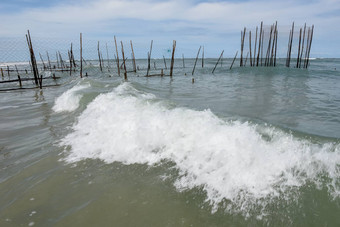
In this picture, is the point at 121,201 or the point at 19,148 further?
the point at 19,148

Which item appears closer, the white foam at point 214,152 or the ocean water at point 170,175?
the ocean water at point 170,175

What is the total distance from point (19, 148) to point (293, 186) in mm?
4747

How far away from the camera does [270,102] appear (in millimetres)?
8328

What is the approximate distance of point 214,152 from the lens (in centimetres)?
346

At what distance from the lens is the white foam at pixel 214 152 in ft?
9.02

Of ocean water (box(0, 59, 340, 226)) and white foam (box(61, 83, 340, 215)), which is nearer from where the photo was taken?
ocean water (box(0, 59, 340, 226))

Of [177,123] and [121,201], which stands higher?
[177,123]

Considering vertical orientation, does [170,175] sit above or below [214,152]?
below

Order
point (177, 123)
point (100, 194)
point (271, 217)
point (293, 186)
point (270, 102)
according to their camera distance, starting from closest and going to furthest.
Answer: point (271, 217), point (293, 186), point (100, 194), point (177, 123), point (270, 102)

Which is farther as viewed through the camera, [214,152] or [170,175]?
[214,152]

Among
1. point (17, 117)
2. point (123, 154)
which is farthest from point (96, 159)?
point (17, 117)

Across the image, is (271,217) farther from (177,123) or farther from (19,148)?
(19,148)

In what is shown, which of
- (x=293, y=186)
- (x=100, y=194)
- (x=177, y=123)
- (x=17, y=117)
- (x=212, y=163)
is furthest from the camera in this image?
(x=17, y=117)

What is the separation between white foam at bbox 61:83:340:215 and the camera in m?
2.75
